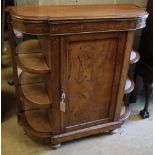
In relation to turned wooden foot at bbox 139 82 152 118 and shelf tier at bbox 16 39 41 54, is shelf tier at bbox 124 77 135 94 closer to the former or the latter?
turned wooden foot at bbox 139 82 152 118

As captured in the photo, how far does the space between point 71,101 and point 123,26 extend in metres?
0.54

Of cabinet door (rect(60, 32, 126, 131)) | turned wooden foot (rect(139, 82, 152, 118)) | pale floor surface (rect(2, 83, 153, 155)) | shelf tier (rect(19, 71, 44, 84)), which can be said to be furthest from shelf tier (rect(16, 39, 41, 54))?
turned wooden foot (rect(139, 82, 152, 118))

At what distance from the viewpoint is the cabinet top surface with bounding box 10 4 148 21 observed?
43.7 inches

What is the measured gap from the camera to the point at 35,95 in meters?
1.43

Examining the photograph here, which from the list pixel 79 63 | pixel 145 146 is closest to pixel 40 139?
pixel 79 63

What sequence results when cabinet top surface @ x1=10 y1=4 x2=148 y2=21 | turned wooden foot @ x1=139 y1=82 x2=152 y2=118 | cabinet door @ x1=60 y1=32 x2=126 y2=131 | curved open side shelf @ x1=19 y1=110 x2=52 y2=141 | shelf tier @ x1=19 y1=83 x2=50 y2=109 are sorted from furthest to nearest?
1. turned wooden foot @ x1=139 y1=82 x2=152 y2=118
2. curved open side shelf @ x1=19 y1=110 x2=52 y2=141
3. shelf tier @ x1=19 y1=83 x2=50 y2=109
4. cabinet door @ x1=60 y1=32 x2=126 y2=131
5. cabinet top surface @ x1=10 y1=4 x2=148 y2=21

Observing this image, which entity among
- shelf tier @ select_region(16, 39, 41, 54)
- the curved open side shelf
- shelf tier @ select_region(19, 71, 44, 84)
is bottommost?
the curved open side shelf

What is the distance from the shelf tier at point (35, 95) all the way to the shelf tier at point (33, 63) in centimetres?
21

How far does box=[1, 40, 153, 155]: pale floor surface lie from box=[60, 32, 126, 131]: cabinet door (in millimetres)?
149

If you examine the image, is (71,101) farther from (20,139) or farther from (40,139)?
(20,139)

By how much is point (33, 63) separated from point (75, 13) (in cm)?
37

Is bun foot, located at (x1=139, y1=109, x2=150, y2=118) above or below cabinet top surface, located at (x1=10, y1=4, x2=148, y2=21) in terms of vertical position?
below

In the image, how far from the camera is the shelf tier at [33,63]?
125 cm

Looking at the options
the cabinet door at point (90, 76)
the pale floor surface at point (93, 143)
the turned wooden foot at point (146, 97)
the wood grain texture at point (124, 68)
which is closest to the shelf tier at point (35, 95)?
the cabinet door at point (90, 76)
